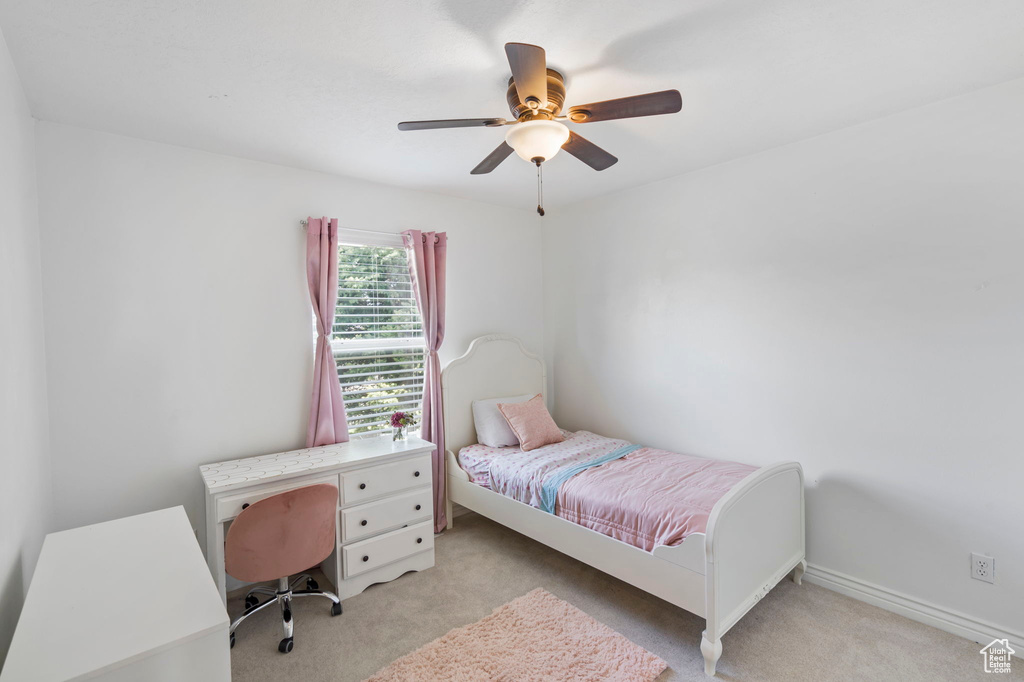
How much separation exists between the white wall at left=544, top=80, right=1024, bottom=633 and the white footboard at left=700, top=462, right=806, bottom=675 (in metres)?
0.28

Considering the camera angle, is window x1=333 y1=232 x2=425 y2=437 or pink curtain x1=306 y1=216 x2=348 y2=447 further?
window x1=333 y1=232 x2=425 y2=437

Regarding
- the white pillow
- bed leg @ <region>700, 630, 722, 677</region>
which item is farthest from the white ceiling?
bed leg @ <region>700, 630, 722, 677</region>

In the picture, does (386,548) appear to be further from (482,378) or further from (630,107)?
(630,107)

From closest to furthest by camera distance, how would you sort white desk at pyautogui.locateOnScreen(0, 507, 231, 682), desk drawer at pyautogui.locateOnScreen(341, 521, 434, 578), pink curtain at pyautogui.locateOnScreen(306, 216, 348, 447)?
white desk at pyautogui.locateOnScreen(0, 507, 231, 682), desk drawer at pyautogui.locateOnScreen(341, 521, 434, 578), pink curtain at pyautogui.locateOnScreen(306, 216, 348, 447)

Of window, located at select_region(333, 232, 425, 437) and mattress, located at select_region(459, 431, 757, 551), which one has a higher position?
window, located at select_region(333, 232, 425, 437)

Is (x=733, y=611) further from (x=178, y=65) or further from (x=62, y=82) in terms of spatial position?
(x=62, y=82)

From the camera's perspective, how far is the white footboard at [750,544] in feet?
6.46

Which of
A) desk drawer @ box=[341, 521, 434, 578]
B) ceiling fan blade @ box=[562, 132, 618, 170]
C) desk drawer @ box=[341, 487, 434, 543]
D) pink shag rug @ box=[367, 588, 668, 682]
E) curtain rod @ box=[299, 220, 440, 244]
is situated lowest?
pink shag rug @ box=[367, 588, 668, 682]

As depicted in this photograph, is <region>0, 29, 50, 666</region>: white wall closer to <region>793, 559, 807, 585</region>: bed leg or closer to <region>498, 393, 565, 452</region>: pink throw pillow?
<region>498, 393, 565, 452</region>: pink throw pillow

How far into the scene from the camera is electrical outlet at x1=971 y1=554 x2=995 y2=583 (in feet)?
7.11

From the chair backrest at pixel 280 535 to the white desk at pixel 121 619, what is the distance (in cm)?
49

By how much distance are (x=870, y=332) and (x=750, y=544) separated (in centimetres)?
131

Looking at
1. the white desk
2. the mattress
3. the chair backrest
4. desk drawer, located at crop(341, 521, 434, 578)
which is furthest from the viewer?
desk drawer, located at crop(341, 521, 434, 578)

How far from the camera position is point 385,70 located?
1882mm
